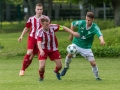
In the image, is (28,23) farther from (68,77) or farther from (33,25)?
(68,77)

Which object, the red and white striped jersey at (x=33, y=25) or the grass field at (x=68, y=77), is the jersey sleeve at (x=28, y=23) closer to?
the red and white striped jersey at (x=33, y=25)

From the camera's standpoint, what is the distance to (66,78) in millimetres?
13875

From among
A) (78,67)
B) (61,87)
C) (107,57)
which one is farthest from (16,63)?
(61,87)

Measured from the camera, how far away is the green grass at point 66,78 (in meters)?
11.9

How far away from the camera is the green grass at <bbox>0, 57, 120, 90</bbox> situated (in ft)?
39.2

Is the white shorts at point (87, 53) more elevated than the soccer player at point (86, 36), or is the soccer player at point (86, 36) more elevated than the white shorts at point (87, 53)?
the soccer player at point (86, 36)

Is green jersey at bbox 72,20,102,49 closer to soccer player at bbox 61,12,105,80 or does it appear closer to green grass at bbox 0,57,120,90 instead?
soccer player at bbox 61,12,105,80

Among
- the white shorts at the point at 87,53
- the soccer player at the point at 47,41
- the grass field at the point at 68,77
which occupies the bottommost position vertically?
the grass field at the point at 68,77

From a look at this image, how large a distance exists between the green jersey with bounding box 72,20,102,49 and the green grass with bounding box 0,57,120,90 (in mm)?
924

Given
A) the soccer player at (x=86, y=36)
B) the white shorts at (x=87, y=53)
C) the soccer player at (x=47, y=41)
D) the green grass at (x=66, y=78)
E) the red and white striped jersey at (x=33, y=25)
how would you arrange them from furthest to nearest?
1. the red and white striped jersey at (x=33, y=25)
2. the white shorts at (x=87, y=53)
3. the soccer player at (x=86, y=36)
4. the soccer player at (x=47, y=41)
5. the green grass at (x=66, y=78)

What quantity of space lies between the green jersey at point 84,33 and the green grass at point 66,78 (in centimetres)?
92

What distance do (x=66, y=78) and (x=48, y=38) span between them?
4.91 ft

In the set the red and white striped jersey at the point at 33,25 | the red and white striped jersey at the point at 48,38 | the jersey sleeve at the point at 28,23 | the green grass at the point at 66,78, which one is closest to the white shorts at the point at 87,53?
the green grass at the point at 66,78

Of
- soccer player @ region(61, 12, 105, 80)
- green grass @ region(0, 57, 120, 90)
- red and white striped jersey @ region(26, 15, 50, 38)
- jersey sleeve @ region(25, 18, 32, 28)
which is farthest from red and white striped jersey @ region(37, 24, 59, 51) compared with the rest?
jersey sleeve @ region(25, 18, 32, 28)
